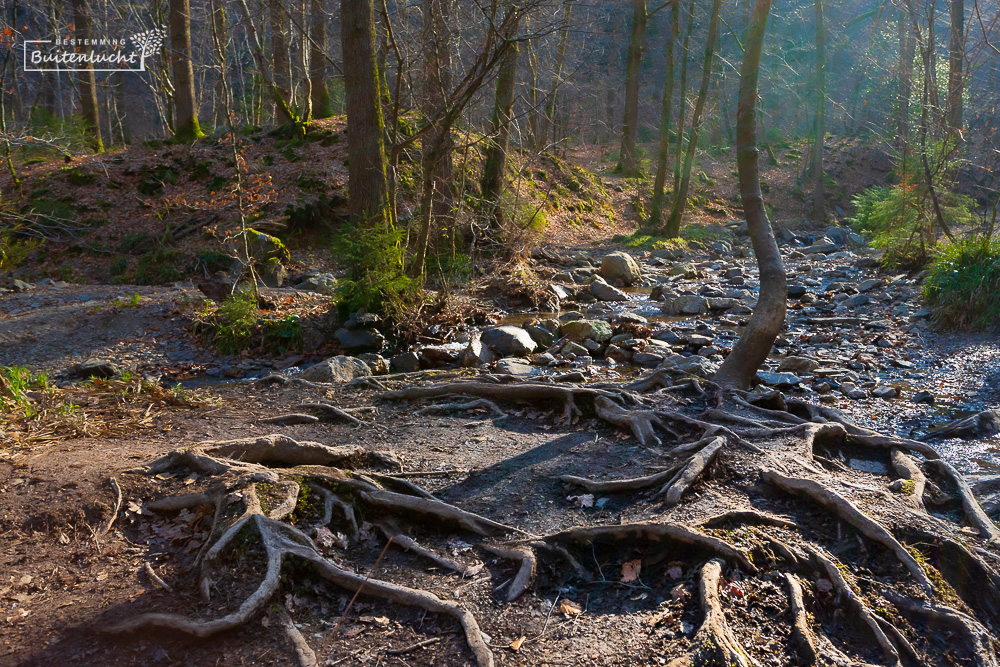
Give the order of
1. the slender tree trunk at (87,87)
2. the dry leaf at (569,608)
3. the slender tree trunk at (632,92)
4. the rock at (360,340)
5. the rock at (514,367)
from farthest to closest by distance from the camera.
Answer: the slender tree trunk at (632,92), the slender tree trunk at (87,87), the rock at (360,340), the rock at (514,367), the dry leaf at (569,608)

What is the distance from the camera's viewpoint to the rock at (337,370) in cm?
837

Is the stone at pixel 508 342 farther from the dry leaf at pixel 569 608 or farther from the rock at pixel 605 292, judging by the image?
the dry leaf at pixel 569 608

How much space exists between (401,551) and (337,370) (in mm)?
4568

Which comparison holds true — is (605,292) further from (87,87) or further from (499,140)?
(87,87)

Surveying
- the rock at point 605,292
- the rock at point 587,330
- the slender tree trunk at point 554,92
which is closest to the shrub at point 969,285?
the rock at point 587,330

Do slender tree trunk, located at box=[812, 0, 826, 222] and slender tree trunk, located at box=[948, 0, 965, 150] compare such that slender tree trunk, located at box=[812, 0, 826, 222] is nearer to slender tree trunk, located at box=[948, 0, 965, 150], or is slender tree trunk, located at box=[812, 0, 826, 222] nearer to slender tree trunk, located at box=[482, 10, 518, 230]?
slender tree trunk, located at box=[948, 0, 965, 150]

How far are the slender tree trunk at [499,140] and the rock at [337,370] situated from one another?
20.1 feet

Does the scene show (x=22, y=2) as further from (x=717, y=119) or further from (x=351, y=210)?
(x=717, y=119)

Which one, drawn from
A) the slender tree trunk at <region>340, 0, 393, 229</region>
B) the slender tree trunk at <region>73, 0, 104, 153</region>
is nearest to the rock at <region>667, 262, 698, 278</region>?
the slender tree trunk at <region>340, 0, 393, 229</region>

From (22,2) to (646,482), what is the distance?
2636 cm

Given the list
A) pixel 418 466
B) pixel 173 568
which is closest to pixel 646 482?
pixel 418 466

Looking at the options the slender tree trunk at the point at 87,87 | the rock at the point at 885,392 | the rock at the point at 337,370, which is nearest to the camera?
the rock at the point at 885,392

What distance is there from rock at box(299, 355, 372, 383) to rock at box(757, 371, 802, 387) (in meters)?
5.16

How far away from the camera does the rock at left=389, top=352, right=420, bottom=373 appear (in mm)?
9547
